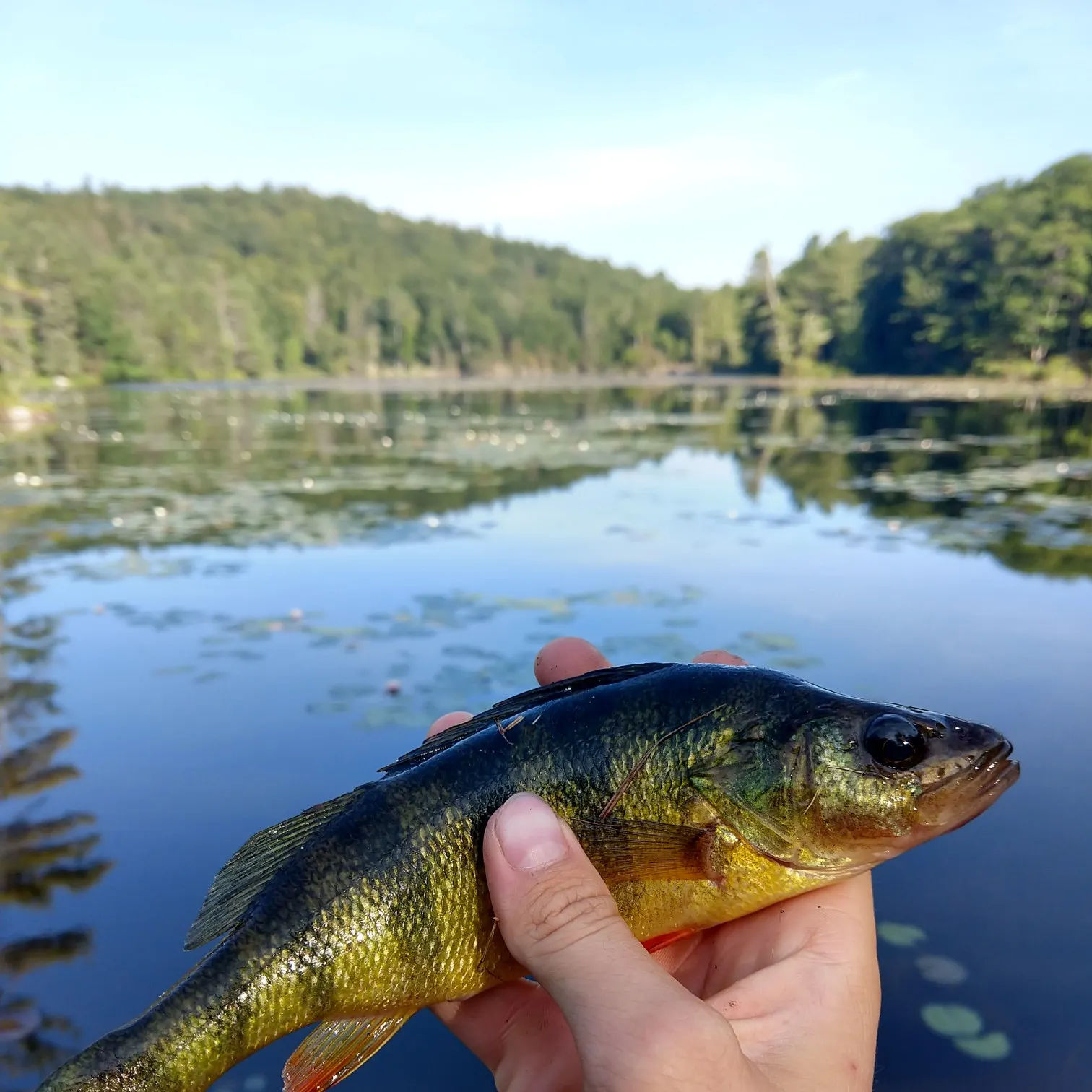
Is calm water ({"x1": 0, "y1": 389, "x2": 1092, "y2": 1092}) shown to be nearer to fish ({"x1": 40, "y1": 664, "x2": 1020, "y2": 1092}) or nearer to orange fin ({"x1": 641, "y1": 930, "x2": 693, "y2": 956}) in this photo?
orange fin ({"x1": 641, "y1": 930, "x2": 693, "y2": 956})

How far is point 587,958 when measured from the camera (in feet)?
5.30

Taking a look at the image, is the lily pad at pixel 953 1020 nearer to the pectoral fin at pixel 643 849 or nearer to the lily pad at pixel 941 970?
the lily pad at pixel 941 970

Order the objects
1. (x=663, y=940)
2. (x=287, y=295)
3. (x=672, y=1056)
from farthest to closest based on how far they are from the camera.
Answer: (x=287, y=295) → (x=663, y=940) → (x=672, y=1056)

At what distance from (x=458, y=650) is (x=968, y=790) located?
5.33 m

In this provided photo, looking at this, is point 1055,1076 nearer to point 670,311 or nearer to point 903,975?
point 903,975

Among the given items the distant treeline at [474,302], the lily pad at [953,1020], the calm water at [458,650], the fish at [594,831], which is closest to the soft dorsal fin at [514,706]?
the fish at [594,831]

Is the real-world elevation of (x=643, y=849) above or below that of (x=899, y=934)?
above

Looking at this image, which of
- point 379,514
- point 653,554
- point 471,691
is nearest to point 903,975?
point 471,691

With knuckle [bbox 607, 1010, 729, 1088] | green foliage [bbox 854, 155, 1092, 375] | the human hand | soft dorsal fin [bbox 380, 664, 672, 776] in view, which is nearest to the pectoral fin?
the human hand

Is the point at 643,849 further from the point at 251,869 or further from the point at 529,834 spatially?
the point at 251,869

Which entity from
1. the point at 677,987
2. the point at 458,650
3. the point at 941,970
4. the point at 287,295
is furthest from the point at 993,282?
the point at 287,295

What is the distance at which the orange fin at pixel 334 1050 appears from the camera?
1854 mm

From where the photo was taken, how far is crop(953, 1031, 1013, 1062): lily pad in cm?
320

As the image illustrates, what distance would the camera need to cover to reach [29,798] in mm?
4934
